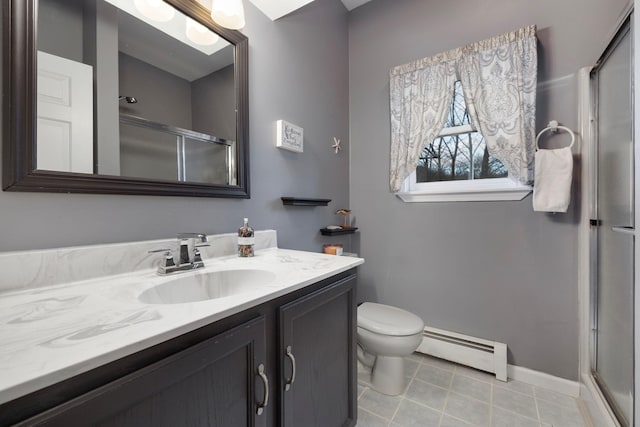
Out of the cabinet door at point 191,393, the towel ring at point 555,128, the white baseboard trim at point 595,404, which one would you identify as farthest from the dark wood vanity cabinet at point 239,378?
the towel ring at point 555,128

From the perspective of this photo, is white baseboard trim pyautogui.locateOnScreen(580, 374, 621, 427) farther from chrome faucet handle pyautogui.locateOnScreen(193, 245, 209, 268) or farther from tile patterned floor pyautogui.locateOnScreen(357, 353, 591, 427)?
chrome faucet handle pyautogui.locateOnScreen(193, 245, 209, 268)

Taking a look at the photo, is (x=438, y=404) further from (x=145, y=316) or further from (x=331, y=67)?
(x=331, y=67)

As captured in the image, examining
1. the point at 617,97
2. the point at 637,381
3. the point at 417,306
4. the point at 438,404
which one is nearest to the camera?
the point at 637,381

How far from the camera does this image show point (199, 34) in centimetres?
118

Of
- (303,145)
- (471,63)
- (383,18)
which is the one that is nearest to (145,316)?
(303,145)

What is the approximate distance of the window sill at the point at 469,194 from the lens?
62.1 inches

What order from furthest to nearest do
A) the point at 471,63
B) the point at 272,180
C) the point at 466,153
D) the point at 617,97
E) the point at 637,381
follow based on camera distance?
the point at 466,153 → the point at 471,63 → the point at 272,180 → the point at 617,97 → the point at 637,381

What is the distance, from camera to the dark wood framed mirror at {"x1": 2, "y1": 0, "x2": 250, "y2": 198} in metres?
0.73

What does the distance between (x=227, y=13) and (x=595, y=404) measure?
2.48m

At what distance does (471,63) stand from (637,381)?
1719 mm

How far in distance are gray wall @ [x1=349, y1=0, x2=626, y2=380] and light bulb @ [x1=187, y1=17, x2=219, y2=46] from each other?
128 centimetres

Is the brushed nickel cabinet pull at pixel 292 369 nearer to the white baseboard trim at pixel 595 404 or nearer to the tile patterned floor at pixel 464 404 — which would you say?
the tile patterned floor at pixel 464 404

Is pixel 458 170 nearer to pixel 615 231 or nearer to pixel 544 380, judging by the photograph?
pixel 615 231

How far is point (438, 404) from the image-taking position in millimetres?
1407
